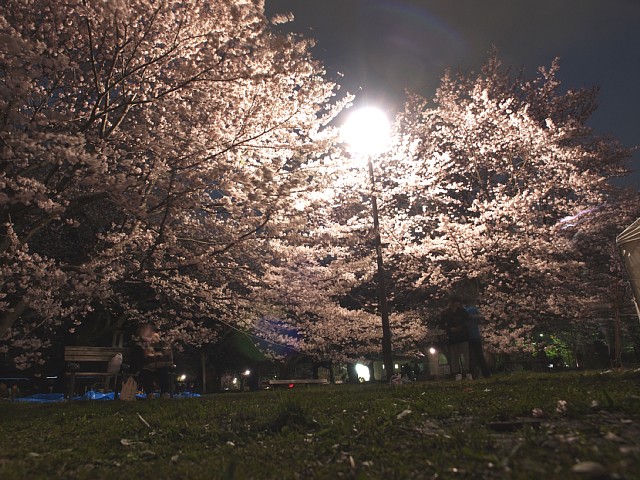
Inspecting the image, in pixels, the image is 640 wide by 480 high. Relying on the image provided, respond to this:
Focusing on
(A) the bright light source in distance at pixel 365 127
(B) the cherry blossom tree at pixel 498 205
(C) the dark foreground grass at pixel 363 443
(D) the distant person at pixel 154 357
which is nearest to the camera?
(C) the dark foreground grass at pixel 363 443

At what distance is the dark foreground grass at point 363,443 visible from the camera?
10.1ft

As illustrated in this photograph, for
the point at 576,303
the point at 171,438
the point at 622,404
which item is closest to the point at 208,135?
the point at 171,438

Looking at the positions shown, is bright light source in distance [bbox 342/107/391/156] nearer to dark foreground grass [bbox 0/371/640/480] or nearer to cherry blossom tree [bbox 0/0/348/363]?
cherry blossom tree [bbox 0/0/348/363]

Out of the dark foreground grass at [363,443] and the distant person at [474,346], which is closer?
the dark foreground grass at [363,443]

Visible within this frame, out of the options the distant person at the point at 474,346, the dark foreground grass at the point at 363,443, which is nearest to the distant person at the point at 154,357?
the dark foreground grass at the point at 363,443

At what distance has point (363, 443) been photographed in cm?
406

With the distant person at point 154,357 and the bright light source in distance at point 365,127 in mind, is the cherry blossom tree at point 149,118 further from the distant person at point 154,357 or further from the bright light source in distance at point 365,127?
the distant person at point 154,357

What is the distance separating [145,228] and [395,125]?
13.3 m

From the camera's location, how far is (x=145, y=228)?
37.7 feet

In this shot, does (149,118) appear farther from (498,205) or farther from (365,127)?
(498,205)

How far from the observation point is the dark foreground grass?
A: 10.1 ft

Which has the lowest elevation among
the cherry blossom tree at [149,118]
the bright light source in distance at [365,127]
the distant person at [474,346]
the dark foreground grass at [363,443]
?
the dark foreground grass at [363,443]

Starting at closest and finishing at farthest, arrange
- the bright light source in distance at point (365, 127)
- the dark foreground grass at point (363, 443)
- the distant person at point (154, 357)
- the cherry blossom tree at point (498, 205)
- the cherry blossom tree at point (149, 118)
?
the dark foreground grass at point (363, 443) < the cherry blossom tree at point (149, 118) < the distant person at point (154, 357) < the bright light source in distance at point (365, 127) < the cherry blossom tree at point (498, 205)

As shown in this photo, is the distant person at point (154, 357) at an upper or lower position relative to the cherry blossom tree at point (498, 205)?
lower
